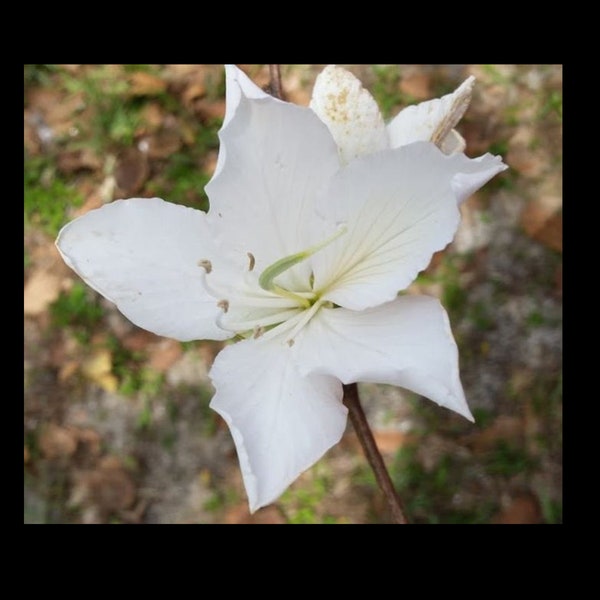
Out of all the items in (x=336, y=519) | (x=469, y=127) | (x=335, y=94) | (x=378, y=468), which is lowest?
(x=336, y=519)

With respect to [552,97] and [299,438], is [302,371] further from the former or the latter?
[552,97]

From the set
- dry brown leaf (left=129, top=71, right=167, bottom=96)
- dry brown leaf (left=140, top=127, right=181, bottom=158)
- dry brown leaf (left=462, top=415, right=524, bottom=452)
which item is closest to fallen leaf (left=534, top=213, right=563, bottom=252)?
dry brown leaf (left=462, top=415, right=524, bottom=452)

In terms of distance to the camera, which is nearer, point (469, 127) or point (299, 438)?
point (299, 438)

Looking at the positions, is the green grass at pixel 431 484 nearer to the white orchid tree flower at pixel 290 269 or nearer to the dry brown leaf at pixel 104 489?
the dry brown leaf at pixel 104 489

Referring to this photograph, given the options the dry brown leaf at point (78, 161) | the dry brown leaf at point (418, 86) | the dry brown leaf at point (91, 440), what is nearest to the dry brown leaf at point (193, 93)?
the dry brown leaf at point (78, 161)

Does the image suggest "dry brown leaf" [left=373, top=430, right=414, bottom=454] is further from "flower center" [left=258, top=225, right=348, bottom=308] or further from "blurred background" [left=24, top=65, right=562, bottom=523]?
"flower center" [left=258, top=225, right=348, bottom=308]

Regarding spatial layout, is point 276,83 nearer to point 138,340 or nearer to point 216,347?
point 216,347

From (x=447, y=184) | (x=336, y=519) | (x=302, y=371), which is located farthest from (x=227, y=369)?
(x=336, y=519)

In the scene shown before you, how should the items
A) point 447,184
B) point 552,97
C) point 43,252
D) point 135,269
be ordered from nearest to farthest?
1. point 447,184
2. point 135,269
3. point 552,97
4. point 43,252
